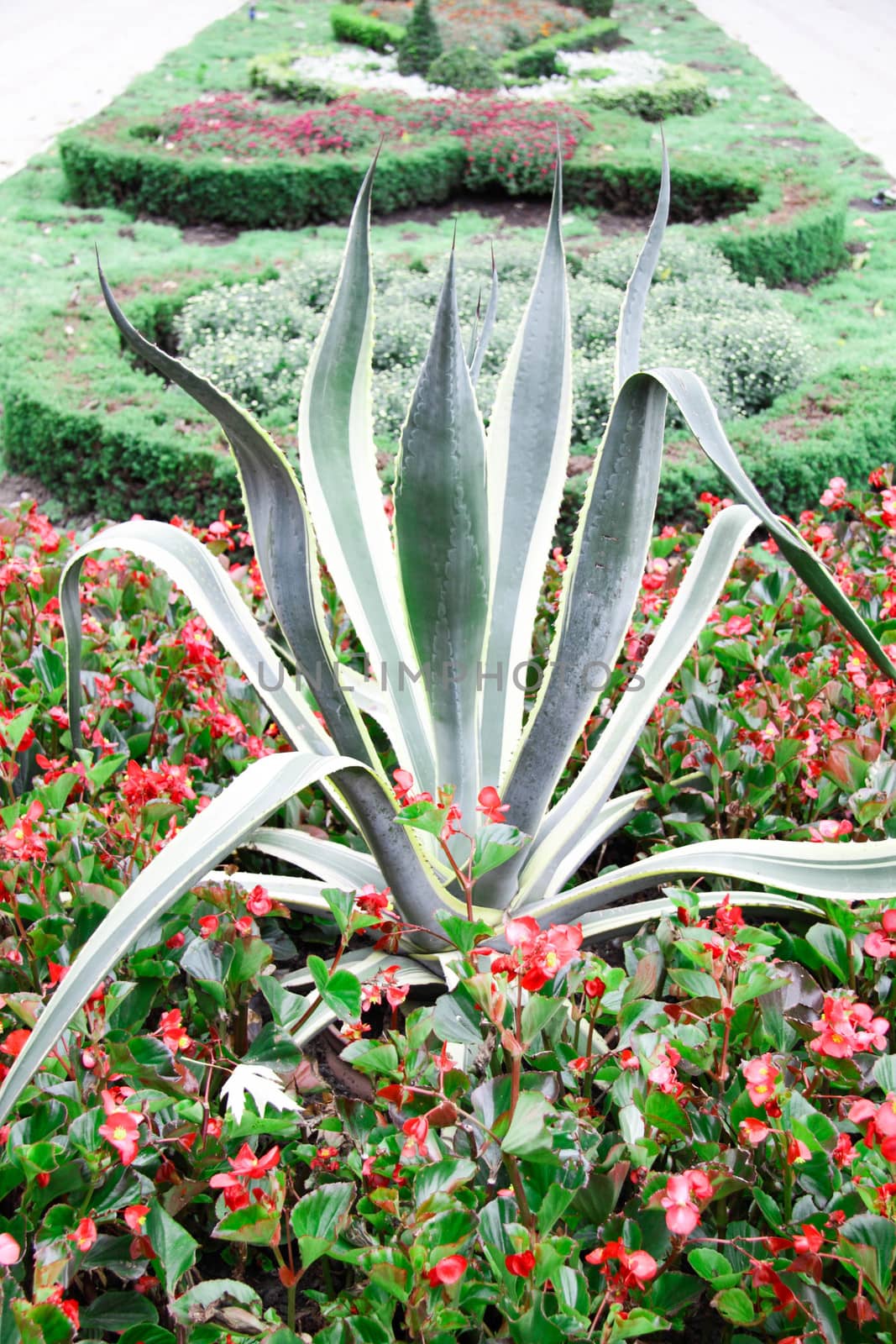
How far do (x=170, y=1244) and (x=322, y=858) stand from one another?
70 centimetres

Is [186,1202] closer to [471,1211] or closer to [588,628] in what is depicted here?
[471,1211]

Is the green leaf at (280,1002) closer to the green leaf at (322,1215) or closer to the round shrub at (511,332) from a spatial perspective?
the green leaf at (322,1215)

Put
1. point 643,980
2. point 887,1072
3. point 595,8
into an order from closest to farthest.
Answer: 1. point 887,1072
2. point 643,980
3. point 595,8

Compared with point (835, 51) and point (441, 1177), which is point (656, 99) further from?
point (441, 1177)

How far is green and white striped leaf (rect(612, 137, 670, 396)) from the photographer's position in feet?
5.40

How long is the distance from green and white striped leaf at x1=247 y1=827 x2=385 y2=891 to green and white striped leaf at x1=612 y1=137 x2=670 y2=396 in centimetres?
77

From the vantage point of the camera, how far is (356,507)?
6.07 feet

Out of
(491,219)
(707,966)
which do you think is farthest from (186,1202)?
(491,219)

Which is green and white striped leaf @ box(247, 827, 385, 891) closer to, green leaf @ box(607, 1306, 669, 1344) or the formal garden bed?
the formal garden bed

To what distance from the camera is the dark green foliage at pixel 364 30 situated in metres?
11.5

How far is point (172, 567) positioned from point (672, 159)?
6.86 metres

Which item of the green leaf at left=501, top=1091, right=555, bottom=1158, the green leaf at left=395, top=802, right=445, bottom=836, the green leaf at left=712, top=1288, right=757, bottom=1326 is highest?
the green leaf at left=395, top=802, right=445, bottom=836

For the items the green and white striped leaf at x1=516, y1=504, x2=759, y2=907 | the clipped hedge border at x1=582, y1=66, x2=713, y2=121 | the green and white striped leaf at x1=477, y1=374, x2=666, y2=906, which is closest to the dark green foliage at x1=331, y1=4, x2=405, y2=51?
the clipped hedge border at x1=582, y1=66, x2=713, y2=121

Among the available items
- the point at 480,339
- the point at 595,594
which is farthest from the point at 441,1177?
the point at 480,339
